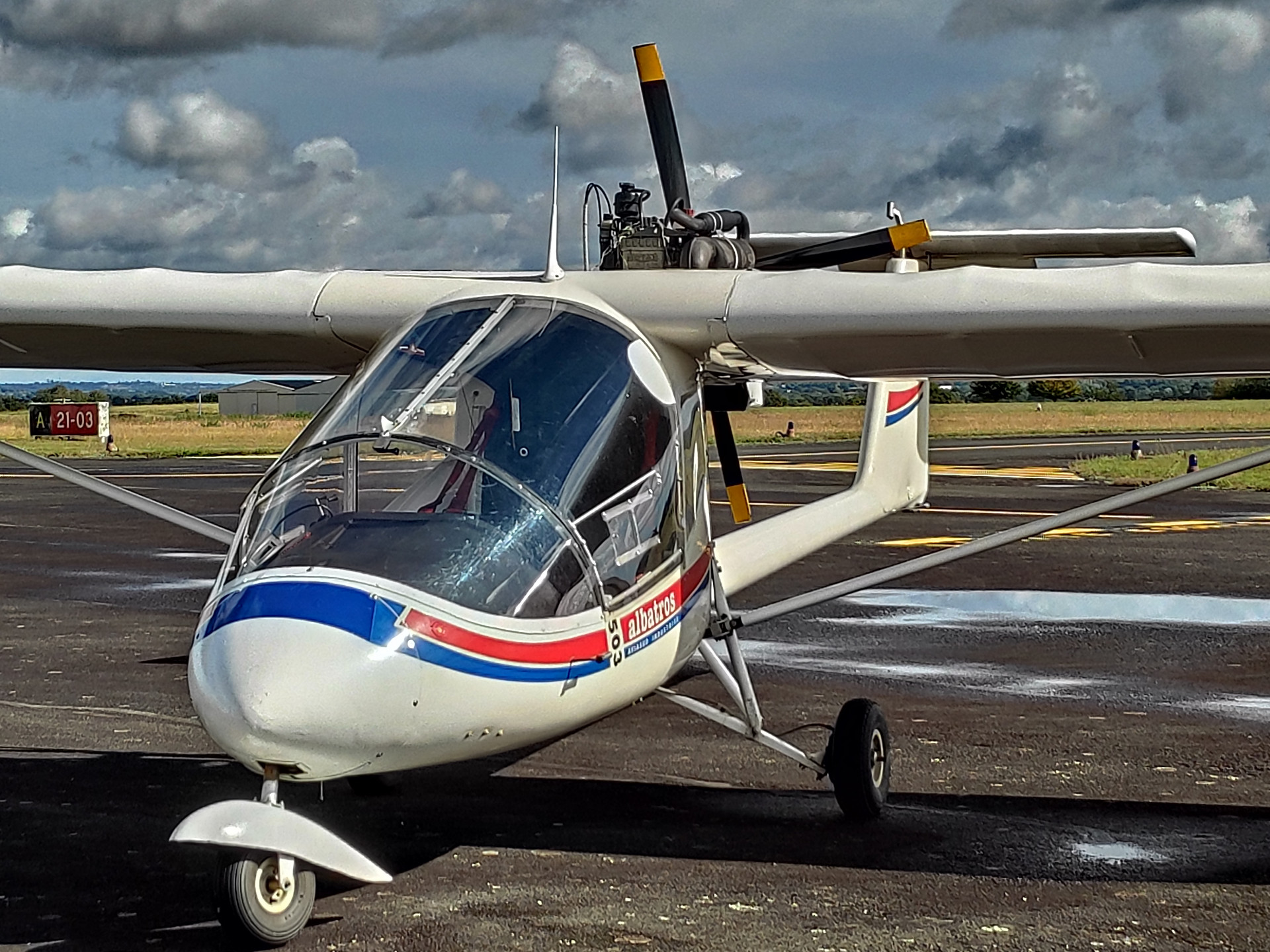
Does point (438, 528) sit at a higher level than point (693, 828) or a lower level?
higher

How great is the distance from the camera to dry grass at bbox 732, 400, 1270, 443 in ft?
203

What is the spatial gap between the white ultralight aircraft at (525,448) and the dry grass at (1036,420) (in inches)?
1639

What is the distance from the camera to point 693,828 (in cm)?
689

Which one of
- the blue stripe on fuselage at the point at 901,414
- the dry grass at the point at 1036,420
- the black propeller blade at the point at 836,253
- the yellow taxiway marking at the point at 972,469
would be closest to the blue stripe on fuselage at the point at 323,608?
the black propeller blade at the point at 836,253

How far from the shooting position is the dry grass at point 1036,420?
203 feet

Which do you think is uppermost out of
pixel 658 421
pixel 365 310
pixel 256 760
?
pixel 365 310

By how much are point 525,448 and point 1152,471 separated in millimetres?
28782

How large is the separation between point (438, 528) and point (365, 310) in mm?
2128

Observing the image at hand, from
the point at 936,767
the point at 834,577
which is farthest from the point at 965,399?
the point at 936,767

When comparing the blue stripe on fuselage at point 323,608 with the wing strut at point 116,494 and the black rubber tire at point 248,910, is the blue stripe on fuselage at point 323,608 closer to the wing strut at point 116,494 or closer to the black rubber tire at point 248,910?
the black rubber tire at point 248,910

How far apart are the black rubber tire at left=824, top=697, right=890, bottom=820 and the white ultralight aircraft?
2 centimetres

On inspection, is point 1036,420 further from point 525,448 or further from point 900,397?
point 525,448

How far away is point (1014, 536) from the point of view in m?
7.34

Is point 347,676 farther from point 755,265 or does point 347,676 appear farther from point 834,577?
point 834,577
